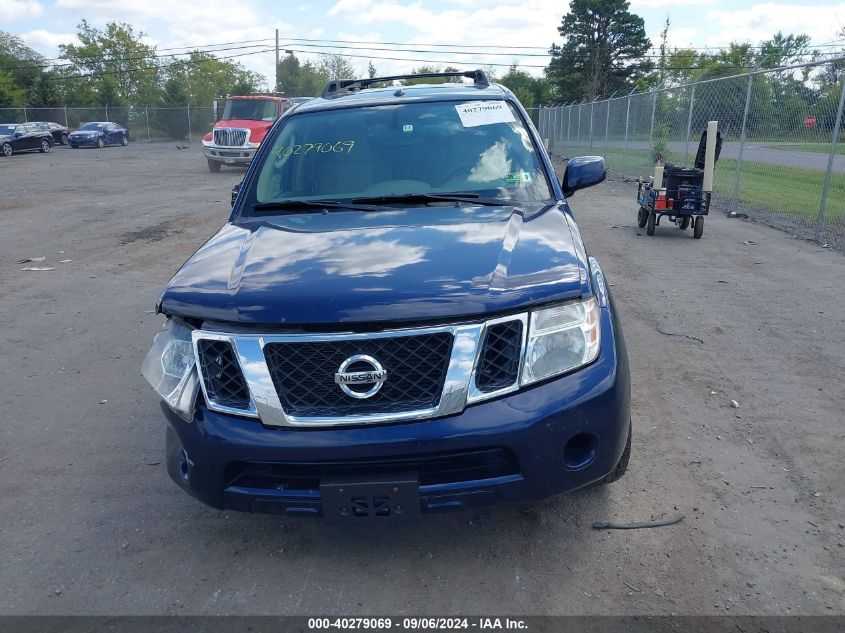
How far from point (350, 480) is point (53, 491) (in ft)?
6.34

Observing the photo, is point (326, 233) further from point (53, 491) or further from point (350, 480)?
point (53, 491)

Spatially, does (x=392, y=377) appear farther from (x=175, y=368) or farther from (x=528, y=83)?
(x=528, y=83)

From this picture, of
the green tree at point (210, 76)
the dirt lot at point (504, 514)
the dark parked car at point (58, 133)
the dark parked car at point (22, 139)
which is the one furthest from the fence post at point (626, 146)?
the green tree at point (210, 76)

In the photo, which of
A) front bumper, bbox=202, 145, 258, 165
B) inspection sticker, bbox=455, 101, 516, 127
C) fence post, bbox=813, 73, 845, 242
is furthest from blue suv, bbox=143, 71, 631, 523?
front bumper, bbox=202, 145, 258, 165

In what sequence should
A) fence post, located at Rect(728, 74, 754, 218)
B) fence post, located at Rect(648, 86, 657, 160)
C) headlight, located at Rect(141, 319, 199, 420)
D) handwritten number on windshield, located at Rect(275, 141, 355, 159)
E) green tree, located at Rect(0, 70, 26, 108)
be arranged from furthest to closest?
green tree, located at Rect(0, 70, 26, 108)
fence post, located at Rect(648, 86, 657, 160)
fence post, located at Rect(728, 74, 754, 218)
handwritten number on windshield, located at Rect(275, 141, 355, 159)
headlight, located at Rect(141, 319, 199, 420)

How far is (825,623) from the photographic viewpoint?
96.8 inches

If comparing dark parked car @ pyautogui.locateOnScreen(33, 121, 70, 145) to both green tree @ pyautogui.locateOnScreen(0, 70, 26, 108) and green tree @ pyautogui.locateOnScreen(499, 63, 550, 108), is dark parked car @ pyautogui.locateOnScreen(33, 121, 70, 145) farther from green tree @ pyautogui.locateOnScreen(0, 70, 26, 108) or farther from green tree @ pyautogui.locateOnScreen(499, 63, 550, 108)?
green tree @ pyautogui.locateOnScreen(499, 63, 550, 108)

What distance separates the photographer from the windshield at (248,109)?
23609mm

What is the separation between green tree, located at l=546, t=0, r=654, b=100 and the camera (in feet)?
217

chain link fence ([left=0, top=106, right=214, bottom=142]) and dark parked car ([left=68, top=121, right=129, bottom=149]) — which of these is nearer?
dark parked car ([left=68, top=121, right=129, bottom=149])

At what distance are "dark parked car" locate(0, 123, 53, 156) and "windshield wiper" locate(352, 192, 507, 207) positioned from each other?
34.1 m

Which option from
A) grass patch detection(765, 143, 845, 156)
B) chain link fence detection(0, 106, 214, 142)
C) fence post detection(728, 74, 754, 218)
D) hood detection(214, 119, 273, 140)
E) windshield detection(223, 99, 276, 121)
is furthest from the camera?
chain link fence detection(0, 106, 214, 142)

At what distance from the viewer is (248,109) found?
2370 cm

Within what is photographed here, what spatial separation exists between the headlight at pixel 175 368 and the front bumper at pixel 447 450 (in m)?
0.07
